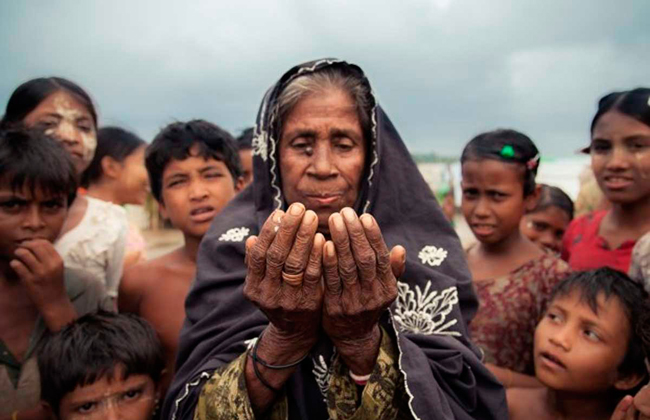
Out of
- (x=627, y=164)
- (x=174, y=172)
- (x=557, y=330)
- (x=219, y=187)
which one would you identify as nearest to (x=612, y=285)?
(x=557, y=330)

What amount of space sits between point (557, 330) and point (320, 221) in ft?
4.20

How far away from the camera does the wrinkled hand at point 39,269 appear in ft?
9.28

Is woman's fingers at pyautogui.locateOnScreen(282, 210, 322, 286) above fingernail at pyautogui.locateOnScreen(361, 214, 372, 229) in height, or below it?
below

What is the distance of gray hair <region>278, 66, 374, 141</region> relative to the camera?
7.91 feet

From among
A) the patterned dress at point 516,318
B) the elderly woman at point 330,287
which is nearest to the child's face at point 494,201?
the patterned dress at point 516,318

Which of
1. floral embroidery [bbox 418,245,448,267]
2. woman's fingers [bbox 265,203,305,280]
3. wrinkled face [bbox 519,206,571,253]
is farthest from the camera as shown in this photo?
wrinkled face [bbox 519,206,571,253]

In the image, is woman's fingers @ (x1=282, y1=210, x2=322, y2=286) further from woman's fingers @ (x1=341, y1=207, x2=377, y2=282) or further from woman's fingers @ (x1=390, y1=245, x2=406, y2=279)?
woman's fingers @ (x1=390, y1=245, x2=406, y2=279)

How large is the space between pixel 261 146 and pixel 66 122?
1975 millimetres

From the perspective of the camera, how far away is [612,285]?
107 inches

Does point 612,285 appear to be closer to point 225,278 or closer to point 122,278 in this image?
point 225,278

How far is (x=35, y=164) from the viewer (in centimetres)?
299

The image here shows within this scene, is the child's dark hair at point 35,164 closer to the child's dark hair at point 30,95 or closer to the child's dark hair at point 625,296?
the child's dark hair at point 30,95

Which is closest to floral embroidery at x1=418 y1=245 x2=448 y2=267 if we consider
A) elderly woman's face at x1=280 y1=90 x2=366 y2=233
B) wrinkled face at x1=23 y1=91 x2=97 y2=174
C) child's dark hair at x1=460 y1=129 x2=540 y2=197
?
elderly woman's face at x1=280 y1=90 x2=366 y2=233

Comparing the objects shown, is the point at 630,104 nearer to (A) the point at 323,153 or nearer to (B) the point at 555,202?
(B) the point at 555,202
